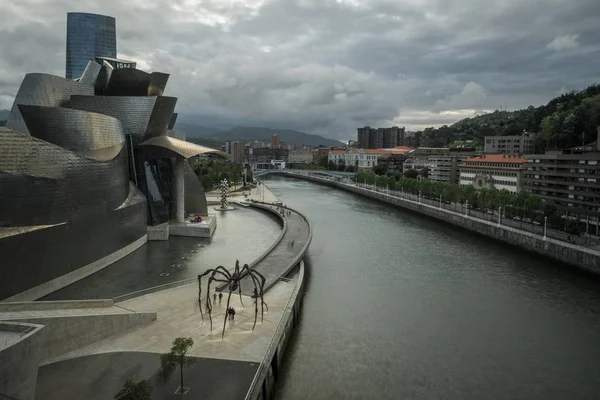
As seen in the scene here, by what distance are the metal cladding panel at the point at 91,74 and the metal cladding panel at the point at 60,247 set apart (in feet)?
39.3

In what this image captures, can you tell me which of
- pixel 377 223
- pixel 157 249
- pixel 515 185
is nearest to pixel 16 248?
pixel 157 249

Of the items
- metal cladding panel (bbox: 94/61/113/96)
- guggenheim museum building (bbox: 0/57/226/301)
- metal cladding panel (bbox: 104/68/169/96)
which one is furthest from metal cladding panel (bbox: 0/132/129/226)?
metal cladding panel (bbox: 94/61/113/96)

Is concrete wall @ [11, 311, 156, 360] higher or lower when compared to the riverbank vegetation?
lower

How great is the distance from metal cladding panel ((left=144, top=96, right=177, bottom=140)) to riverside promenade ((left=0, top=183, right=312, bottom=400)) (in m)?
17.4

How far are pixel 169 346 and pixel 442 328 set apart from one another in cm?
1111

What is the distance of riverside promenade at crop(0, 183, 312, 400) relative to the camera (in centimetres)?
1200

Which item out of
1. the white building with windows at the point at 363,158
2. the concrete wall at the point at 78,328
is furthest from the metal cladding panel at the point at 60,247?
the white building with windows at the point at 363,158

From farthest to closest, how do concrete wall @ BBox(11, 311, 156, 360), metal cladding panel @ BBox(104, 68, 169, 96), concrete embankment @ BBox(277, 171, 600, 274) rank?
metal cladding panel @ BBox(104, 68, 169, 96) < concrete embankment @ BBox(277, 171, 600, 274) < concrete wall @ BBox(11, 311, 156, 360)

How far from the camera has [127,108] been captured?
32562 millimetres

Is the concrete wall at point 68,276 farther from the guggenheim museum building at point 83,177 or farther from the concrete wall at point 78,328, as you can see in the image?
the concrete wall at point 78,328

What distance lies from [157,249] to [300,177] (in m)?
118

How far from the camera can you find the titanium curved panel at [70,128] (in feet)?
78.7

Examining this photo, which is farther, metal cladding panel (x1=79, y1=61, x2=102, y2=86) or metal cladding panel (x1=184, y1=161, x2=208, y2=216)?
metal cladding panel (x1=184, y1=161, x2=208, y2=216)

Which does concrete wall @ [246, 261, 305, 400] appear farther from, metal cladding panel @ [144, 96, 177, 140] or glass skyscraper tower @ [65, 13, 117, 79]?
glass skyscraper tower @ [65, 13, 117, 79]
